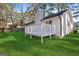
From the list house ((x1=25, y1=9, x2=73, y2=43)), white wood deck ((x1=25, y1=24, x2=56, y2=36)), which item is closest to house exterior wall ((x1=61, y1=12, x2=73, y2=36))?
house ((x1=25, y1=9, x2=73, y2=43))

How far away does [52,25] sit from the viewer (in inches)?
155

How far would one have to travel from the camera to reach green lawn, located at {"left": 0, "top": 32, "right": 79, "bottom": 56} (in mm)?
3887

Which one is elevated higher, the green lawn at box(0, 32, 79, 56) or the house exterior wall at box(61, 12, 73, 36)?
the house exterior wall at box(61, 12, 73, 36)

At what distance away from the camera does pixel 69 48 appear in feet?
12.8

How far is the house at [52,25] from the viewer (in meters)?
3.92

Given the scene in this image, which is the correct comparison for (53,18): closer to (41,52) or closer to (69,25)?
(69,25)

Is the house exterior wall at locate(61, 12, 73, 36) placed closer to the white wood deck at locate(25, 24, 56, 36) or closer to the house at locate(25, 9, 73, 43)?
the house at locate(25, 9, 73, 43)

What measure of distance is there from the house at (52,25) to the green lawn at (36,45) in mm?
81

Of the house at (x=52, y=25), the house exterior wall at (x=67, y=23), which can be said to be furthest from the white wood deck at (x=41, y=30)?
the house exterior wall at (x=67, y=23)

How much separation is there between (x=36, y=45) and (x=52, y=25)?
364 millimetres

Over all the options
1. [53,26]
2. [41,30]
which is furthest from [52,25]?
[41,30]

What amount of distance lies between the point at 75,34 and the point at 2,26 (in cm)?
104

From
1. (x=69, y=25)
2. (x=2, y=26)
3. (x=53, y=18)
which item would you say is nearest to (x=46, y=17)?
(x=53, y=18)

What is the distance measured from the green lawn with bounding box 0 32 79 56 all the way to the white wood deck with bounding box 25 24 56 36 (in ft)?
0.23
